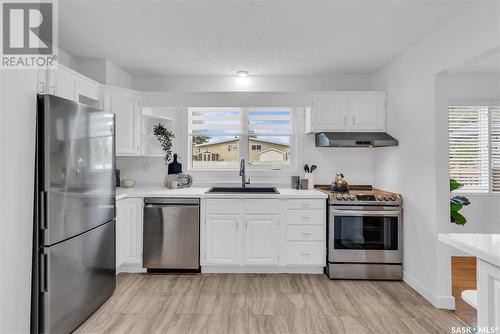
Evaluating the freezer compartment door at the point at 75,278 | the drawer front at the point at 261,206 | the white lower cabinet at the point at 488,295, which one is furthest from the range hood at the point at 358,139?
the freezer compartment door at the point at 75,278

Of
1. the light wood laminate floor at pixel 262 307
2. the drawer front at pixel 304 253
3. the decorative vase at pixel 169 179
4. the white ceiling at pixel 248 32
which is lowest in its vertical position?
the light wood laminate floor at pixel 262 307

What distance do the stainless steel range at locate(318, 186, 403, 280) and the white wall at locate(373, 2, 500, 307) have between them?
0.11 metres

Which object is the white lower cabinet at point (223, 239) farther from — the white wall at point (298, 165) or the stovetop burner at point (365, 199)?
the stovetop burner at point (365, 199)

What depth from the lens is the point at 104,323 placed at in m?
2.30

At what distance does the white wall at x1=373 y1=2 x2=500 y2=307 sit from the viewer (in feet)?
7.43

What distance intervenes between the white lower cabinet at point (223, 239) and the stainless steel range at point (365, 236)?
1.07 meters

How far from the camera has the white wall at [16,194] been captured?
5.50 feet

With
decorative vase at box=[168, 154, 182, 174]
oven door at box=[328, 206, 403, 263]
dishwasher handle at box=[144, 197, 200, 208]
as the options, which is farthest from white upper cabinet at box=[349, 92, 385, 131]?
decorative vase at box=[168, 154, 182, 174]

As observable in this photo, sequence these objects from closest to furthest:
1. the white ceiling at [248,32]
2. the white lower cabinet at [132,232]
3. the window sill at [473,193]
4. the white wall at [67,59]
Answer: the white ceiling at [248,32], the white wall at [67,59], the white lower cabinet at [132,232], the window sill at [473,193]

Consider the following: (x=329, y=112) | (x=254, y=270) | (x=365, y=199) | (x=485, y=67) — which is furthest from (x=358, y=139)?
(x=254, y=270)

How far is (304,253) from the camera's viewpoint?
328cm

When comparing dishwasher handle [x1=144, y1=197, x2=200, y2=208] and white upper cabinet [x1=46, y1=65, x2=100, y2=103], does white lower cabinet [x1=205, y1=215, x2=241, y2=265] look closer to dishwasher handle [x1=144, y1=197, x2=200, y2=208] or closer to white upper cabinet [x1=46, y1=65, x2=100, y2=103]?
dishwasher handle [x1=144, y1=197, x2=200, y2=208]

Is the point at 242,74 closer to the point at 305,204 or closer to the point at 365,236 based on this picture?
the point at 305,204

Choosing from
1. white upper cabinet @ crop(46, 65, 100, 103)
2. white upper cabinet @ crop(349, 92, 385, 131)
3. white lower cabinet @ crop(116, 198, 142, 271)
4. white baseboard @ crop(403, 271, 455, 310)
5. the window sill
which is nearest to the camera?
white upper cabinet @ crop(46, 65, 100, 103)
